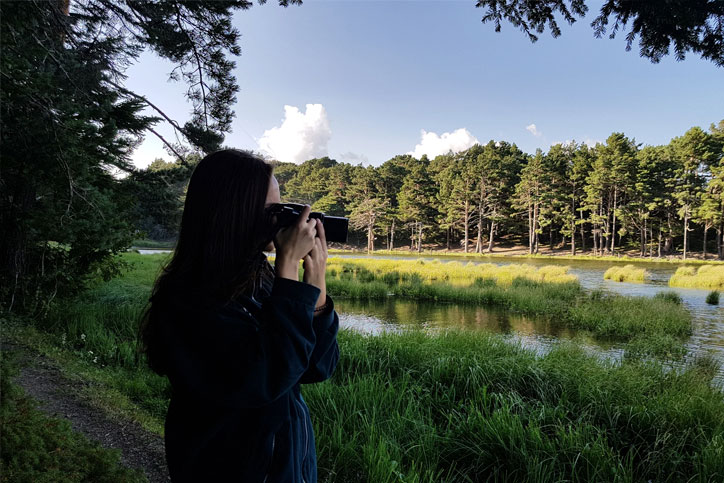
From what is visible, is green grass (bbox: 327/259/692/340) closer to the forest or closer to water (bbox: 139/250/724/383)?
water (bbox: 139/250/724/383)

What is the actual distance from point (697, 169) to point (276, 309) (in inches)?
1730

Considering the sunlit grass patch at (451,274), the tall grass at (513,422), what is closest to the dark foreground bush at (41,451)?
the tall grass at (513,422)

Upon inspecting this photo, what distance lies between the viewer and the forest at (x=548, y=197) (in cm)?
3275

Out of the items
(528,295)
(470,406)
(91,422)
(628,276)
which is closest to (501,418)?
(470,406)

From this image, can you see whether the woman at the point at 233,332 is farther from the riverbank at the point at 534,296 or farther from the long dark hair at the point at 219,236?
the riverbank at the point at 534,296

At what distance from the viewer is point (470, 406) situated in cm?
335

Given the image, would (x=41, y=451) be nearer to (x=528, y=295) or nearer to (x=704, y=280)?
(x=528, y=295)

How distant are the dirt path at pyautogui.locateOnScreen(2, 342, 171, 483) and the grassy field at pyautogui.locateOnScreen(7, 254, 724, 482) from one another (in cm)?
15

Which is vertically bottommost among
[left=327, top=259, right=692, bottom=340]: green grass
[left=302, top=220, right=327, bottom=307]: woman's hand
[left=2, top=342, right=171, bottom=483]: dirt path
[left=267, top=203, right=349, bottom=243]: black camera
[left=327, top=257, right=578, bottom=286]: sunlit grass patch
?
[left=327, top=259, right=692, bottom=340]: green grass

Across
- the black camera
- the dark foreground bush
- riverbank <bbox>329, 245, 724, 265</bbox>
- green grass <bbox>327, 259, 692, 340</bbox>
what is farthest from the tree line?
riverbank <bbox>329, 245, 724, 265</bbox>

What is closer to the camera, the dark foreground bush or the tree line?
the dark foreground bush

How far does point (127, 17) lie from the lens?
4.60 meters

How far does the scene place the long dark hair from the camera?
33.8 inches

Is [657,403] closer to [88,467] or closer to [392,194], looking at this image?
[88,467]
